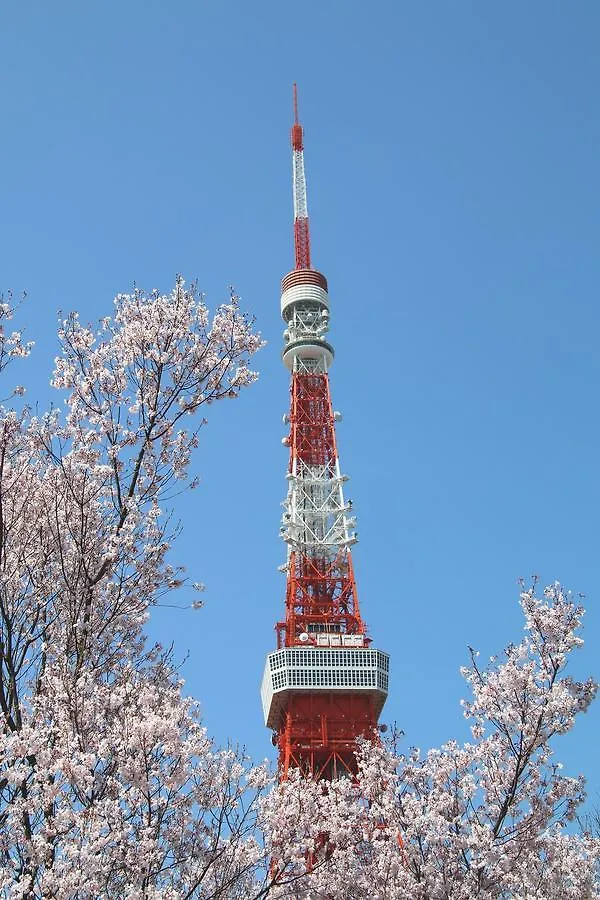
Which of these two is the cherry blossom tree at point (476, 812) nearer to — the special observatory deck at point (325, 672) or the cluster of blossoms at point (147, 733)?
the cluster of blossoms at point (147, 733)

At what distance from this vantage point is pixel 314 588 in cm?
5275

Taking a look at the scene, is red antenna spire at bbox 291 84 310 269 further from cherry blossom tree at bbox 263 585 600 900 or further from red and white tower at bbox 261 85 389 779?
cherry blossom tree at bbox 263 585 600 900

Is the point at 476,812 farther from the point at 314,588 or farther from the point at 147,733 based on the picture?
the point at 314,588

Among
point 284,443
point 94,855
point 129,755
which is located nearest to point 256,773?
point 129,755

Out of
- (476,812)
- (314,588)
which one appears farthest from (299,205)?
(476,812)

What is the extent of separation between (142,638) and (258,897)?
9.44 ft

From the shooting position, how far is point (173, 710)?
9078 mm

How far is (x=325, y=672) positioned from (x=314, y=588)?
288 inches

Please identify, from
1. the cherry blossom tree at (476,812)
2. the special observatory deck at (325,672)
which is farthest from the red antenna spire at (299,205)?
the cherry blossom tree at (476,812)

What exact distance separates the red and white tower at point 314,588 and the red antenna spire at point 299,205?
0.07 metres

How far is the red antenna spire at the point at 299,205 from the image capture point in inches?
2370

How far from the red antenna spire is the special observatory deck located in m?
27.2

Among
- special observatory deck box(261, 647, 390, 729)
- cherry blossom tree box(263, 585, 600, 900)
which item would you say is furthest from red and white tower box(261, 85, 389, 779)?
cherry blossom tree box(263, 585, 600, 900)

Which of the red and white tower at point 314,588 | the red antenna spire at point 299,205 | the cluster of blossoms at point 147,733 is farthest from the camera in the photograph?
the red antenna spire at point 299,205
